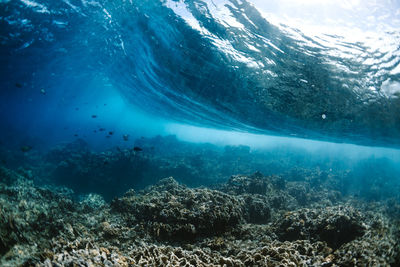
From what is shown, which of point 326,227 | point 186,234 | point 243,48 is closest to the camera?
point 326,227

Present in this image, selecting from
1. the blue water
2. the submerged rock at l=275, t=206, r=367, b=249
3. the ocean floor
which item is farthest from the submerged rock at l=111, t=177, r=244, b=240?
the blue water

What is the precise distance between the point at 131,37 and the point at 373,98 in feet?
58.1

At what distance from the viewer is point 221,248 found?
589 centimetres

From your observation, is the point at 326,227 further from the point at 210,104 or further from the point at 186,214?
the point at 210,104

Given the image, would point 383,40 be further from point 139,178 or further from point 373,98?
point 139,178

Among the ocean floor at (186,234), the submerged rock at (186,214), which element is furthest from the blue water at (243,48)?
the submerged rock at (186,214)

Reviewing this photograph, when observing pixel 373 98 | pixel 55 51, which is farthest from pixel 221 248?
pixel 55 51

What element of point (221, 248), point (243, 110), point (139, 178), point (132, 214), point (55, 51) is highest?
point (55, 51)

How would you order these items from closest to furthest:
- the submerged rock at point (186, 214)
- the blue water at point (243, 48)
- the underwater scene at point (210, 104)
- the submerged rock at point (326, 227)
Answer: the underwater scene at point (210, 104) → the submerged rock at point (326, 227) → the submerged rock at point (186, 214) → the blue water at point (243, 48)

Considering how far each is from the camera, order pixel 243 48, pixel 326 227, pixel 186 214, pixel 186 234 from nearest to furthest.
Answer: pixel 326 227, pixel 186 234, pixel 186 214, pixel 243 48

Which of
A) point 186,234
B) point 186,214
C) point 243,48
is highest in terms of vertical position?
point 243,48

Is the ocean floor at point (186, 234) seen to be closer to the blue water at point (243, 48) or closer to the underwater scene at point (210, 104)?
the underwater scene at point (210, 104)

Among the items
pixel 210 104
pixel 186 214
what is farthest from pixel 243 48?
pixel 210 104

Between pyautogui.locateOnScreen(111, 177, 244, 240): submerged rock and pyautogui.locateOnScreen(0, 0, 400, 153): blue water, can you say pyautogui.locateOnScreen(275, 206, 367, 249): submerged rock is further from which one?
pyautogui.locateOnScreen(0, 0, 400, 153): blue water
